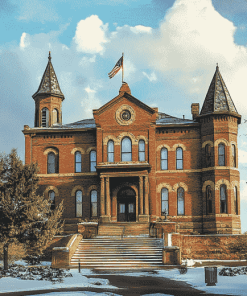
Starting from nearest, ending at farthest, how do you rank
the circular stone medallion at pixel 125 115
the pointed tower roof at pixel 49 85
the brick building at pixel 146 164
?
the brick building at pixel 146 164 → the circular stone medallion at pixel 125 115 → the pointed tower roof at pixel 49 85

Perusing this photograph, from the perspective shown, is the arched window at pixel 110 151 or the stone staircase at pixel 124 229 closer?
the stone staircase at pixel 124 229

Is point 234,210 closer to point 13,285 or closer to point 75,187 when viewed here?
point 75,187

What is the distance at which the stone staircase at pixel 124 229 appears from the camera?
34.4 m

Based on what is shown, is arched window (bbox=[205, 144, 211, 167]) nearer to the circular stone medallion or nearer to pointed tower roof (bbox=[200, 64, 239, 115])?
pointed tower roof (bbox=[200, 64, 239, 115])

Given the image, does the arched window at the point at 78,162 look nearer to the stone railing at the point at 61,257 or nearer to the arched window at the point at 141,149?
the arched window at the point at 141,149

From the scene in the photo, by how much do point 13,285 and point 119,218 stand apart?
20173mm

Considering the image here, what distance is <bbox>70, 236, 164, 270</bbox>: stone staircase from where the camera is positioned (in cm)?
2747

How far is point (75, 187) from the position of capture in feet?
133

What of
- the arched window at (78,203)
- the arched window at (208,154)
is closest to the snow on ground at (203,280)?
the arched window at (208,154)

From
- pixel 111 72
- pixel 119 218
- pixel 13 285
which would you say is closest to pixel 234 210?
pixel 119 218

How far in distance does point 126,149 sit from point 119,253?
12004 millimetres

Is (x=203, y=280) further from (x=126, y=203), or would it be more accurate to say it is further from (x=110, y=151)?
(x=110, y=151)

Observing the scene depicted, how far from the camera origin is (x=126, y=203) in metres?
39.5

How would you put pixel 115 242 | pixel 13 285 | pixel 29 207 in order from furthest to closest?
pixel 115 242 < pixel 29 207 < pixel 13 285
